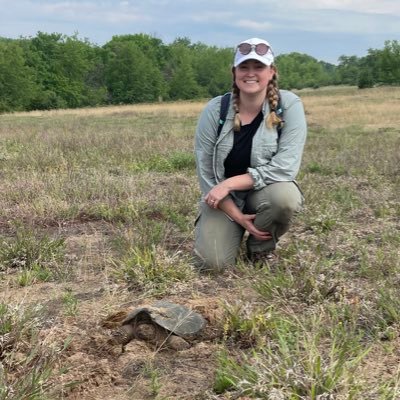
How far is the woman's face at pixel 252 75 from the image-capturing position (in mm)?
3775

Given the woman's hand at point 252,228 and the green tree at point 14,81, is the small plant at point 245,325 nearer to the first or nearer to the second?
the woman's hand at point 252,228

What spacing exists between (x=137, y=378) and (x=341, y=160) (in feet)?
22.0

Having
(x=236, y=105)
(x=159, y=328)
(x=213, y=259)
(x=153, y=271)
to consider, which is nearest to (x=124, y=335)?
(x=159, y=328)

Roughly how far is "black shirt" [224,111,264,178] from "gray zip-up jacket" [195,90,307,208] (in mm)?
41

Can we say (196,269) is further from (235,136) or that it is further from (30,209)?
(30,209)

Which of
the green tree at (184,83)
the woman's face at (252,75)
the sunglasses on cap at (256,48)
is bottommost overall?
the green tree at (184,83)

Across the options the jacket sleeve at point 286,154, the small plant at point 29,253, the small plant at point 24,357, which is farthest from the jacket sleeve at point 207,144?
the small plant at point 24,357

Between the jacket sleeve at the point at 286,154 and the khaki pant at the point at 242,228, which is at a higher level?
the jacket sleeve at the point at 286,154

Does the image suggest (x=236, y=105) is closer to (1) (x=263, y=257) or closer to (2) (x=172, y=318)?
(1) (x=263, y=257)

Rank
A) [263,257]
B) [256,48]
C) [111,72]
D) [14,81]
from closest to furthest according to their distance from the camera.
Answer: [256,48] → [263,257] → [14,81] → [111,72]

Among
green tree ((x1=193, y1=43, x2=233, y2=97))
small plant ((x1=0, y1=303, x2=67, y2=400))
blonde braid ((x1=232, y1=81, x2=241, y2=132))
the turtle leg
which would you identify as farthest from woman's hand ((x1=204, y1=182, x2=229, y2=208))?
green tree ((x1=193, y1=43, x2=233, y2=97))

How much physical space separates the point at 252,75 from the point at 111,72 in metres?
72.8

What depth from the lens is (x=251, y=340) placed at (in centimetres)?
254

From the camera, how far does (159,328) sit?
2654 mm
